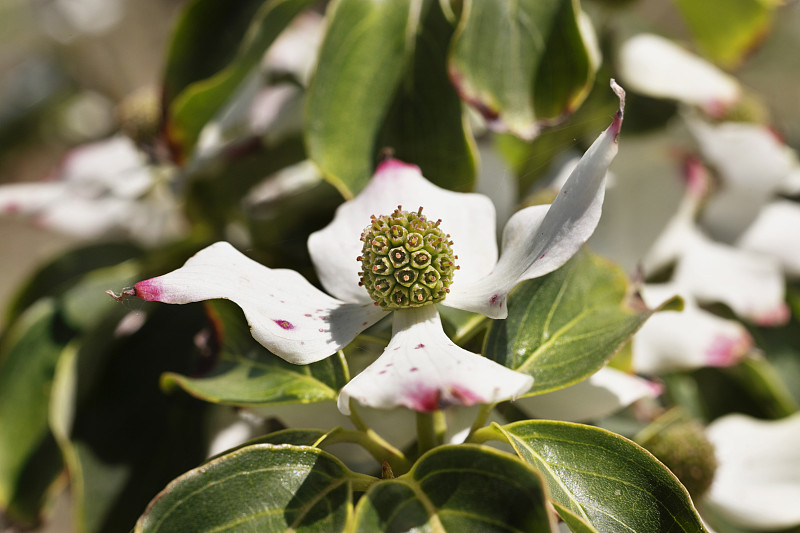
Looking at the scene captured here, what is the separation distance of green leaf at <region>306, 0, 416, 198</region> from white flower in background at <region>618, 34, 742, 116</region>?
25 centimetres

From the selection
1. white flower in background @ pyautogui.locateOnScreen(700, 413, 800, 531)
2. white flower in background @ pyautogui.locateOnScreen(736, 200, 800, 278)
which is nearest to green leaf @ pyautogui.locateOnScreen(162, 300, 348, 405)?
white flower in background @ pyautogui.locateOnScreen(700, 413, 800, 531)

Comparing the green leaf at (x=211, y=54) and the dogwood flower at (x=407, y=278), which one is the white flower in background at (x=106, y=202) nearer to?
the green leaf at (x=211, y=54)

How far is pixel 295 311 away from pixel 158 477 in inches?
8.9

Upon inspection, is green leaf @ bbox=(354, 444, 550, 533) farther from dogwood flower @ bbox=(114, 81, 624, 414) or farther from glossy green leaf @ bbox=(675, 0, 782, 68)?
glossy green leaf @ bbox=(675, 0, 782, 68)

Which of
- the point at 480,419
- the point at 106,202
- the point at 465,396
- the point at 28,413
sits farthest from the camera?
the point at 106,202

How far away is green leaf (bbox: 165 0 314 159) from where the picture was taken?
23.6 inches

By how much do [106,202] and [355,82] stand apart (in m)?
0.37

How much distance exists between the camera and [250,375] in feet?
1.45

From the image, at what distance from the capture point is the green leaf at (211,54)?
60 cm

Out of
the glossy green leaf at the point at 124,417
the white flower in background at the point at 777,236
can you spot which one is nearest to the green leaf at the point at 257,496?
the glossy green leaf at the point at 124,417

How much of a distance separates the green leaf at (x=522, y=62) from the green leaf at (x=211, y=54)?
16cm

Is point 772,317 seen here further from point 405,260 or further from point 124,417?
point 124,417

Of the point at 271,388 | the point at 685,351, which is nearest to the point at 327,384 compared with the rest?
the point at 271,388

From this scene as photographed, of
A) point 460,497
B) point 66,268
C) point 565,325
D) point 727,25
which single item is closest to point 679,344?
point 565,325
